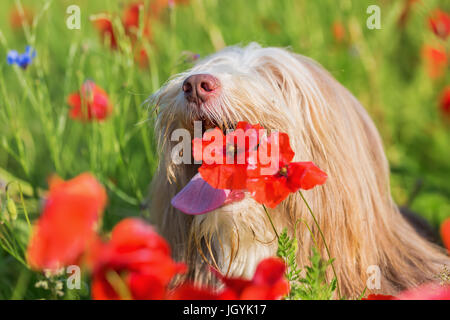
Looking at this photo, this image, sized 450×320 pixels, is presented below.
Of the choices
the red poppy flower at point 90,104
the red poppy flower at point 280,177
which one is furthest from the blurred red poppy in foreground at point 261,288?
the red poppy flower at point 90,104

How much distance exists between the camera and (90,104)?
285 centimetres

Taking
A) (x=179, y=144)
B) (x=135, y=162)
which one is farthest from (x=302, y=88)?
(x=135, y=162)

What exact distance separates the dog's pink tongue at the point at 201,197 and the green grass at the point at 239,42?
3.59ft

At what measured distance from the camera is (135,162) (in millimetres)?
3887

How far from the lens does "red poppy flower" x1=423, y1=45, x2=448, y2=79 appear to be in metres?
4.35

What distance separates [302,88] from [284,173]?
75cm

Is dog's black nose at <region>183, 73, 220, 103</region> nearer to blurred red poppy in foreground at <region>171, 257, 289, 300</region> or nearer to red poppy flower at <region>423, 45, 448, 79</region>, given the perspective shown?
blurred red poppy in foreground at <region>171, 257, 289, 300</region>

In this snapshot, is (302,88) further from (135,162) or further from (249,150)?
(135,162)

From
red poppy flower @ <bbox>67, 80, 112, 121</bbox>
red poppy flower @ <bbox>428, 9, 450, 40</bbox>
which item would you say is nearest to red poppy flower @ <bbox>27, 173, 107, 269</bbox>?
red poppy flower @ <bbox>67, 80, 112, 121</bbox>

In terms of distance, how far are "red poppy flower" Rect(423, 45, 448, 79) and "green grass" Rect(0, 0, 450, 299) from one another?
14 centimetres

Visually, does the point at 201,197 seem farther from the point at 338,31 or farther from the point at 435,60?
the point at 435,60

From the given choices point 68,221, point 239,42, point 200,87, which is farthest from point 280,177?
point 239,42

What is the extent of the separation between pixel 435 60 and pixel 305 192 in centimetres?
286
